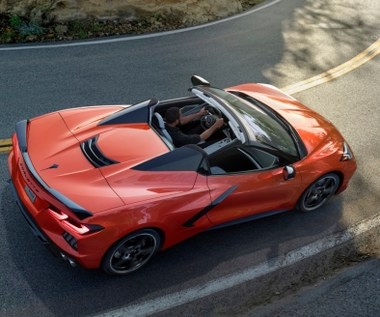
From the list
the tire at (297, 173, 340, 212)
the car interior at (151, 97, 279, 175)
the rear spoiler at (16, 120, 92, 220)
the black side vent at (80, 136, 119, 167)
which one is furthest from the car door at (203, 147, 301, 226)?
the rear spoiler at (16, 120, 92, 220)

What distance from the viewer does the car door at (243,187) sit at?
5.25 metres

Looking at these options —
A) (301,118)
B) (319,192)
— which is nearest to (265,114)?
(301,118)

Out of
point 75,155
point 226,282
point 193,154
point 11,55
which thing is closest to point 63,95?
point 11,55

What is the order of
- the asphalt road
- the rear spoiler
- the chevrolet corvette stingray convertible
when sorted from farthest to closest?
the asphalt road, the chevrolet corvette stingray convertible, the rear spoiler

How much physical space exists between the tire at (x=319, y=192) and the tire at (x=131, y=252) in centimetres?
200

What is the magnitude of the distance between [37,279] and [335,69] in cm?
745

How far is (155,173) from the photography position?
504 cm

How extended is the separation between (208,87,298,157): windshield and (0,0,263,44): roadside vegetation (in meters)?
5.23

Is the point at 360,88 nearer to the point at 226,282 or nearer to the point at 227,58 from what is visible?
the point at 227,58

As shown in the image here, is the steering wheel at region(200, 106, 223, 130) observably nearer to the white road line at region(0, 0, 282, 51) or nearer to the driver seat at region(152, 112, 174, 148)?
the driver seat at region(152, 112, 174, 148)

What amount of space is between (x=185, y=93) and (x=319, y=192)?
3.49m

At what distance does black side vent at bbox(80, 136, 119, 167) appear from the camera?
16.8ft

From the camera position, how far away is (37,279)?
4.98 meters

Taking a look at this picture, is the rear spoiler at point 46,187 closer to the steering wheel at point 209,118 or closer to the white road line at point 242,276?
the white road line at point 242,276
